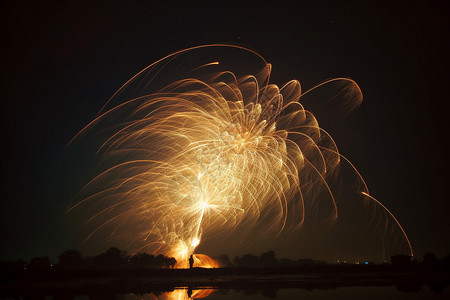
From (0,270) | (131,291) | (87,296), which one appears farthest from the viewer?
(0,270)

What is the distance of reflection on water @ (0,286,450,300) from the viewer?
2775cm

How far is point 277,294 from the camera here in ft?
94.6

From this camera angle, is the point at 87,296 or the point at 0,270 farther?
the point at 0,270

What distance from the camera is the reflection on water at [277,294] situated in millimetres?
27750

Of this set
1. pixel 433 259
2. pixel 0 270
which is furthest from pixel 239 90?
pixel 433 259

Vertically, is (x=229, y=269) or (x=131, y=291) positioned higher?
(x=229, y=269)

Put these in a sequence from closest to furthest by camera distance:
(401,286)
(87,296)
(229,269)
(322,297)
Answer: (322,297) → (87,296) → (401,286) → (229,269)

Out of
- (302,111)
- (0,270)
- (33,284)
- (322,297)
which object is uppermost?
(302,111)

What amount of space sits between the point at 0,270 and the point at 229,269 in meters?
24.4

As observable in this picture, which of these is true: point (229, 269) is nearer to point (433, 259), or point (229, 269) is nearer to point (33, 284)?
point (33, 284)

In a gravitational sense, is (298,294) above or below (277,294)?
below

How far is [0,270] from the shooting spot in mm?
44656

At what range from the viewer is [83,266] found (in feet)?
180

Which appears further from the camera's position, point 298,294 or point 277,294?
point 298,294
